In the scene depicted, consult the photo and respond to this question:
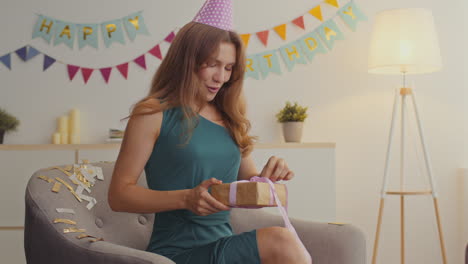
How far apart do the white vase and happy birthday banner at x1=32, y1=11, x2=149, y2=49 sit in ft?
3.16

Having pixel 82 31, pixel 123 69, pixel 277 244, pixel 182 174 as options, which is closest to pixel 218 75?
pixel 182 174

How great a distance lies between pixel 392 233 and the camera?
3.30m

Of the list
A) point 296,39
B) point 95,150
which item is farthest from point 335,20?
point 95,150

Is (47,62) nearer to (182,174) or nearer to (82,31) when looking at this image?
(82,31)

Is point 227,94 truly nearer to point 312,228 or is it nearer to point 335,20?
point 312,228

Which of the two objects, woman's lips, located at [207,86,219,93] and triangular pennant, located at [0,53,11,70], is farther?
triangular pennant, located at [0,53,11,70]

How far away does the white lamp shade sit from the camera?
2805 mm

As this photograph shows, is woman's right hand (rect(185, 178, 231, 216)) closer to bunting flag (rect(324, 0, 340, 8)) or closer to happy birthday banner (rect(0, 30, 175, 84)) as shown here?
happy birthday banner (rect(0, 30, 175, 84))

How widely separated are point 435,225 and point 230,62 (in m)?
2.14

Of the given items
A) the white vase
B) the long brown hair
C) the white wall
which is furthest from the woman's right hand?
the white wall

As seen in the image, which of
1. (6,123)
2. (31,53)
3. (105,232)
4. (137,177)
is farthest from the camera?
(31,53)

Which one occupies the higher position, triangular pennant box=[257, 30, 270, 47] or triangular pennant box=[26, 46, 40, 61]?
triangular pennant box=[257, 30, 270, 47]

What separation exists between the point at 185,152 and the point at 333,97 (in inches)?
70.6

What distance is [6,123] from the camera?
2979 mm
